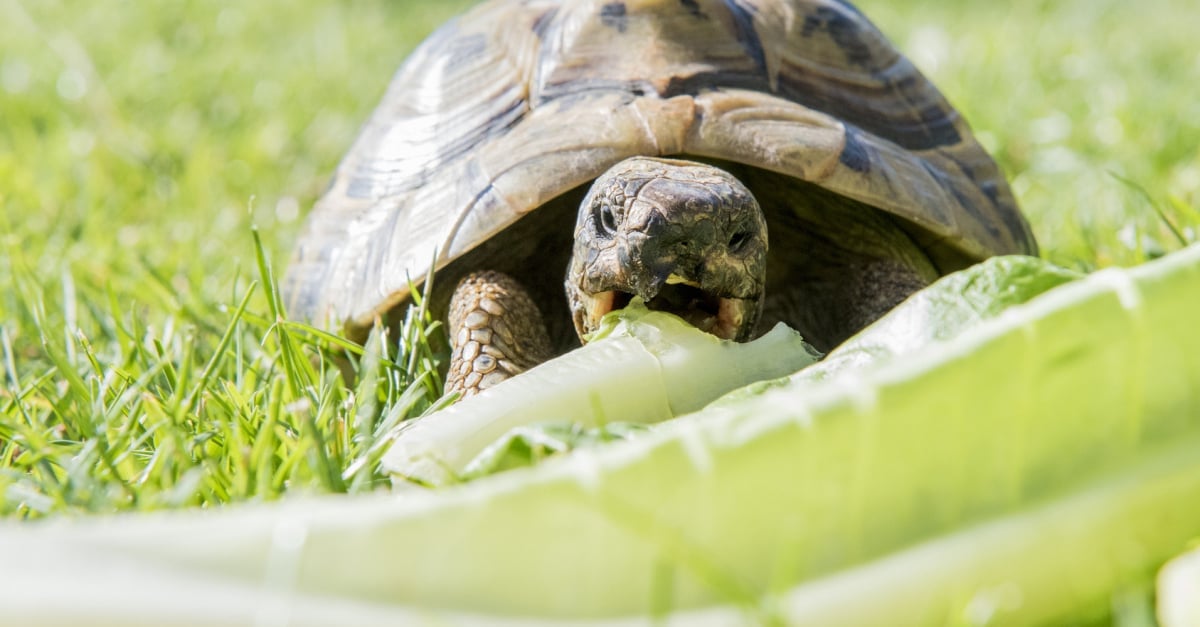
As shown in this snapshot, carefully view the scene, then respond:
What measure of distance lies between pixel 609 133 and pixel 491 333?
46cm

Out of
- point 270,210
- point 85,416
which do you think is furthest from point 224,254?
point 85,416

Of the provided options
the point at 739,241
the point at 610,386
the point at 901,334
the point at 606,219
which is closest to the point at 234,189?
the point at 606,219

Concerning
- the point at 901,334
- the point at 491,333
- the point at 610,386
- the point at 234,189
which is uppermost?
the point at 901,334

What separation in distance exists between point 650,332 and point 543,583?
2.81ft

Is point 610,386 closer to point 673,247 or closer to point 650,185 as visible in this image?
point 673,247

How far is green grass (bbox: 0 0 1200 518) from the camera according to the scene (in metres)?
1.72

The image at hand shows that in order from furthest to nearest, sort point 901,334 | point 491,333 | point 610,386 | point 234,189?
point 234,189
point 491,333
point 610,386
point 901,334

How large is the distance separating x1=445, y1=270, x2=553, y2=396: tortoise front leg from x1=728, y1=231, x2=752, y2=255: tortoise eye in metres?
0.49

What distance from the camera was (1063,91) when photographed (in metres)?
5.41

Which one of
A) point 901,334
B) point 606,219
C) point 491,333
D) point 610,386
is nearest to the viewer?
point 901,334

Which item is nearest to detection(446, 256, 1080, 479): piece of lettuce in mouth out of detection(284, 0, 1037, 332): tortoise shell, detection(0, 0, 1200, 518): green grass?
detection(0, 0, 1200, 518): green grass

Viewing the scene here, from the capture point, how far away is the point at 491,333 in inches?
88.4

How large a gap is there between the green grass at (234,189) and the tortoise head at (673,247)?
35 cm

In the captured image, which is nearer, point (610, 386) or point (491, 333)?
point (610, 386)
